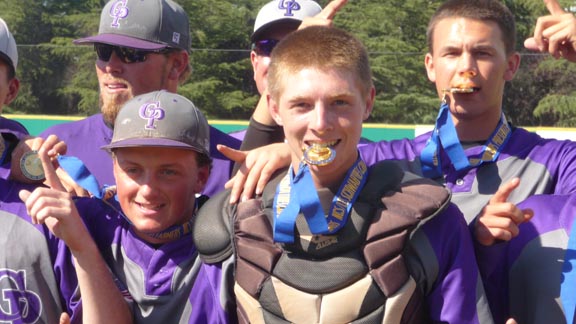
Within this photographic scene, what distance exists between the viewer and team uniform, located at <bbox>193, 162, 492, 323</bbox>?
283 centimetres

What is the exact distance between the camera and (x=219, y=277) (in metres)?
3.13

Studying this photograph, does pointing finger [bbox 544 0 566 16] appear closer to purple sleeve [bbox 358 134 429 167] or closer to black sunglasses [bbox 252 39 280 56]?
purple sleeve [bbox 358 134 429 167]

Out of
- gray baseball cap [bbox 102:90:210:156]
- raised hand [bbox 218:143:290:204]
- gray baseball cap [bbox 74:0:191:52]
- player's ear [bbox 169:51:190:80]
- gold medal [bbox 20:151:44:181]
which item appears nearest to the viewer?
raised hand [bbox 218:143:290:204]

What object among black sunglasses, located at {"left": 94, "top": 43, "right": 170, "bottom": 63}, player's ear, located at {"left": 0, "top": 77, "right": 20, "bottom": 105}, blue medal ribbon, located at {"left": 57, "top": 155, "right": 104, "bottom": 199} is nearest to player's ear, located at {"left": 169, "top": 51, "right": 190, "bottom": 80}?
black sunglasses, located at {"left": 94, "top": 43, "right": 170, "bottom": 63}

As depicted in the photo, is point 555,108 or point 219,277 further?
point 555,108

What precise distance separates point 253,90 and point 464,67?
17190mm

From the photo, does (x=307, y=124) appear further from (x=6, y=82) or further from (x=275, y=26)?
(x=275, y=26)

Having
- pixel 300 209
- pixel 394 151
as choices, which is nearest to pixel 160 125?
pixel 300 209

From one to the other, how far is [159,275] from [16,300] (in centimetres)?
62

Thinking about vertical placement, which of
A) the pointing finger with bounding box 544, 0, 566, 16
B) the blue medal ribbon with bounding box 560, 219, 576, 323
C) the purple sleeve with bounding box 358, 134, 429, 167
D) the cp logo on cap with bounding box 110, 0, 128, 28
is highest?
the pointing finger with bounding box 544, 0, 566, 16

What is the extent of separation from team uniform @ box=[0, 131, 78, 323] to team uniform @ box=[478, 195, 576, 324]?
5.36 feet

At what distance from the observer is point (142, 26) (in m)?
4.20

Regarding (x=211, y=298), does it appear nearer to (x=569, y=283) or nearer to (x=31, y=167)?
(x=31, y=167)

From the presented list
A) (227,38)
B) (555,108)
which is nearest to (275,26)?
(555,108)
